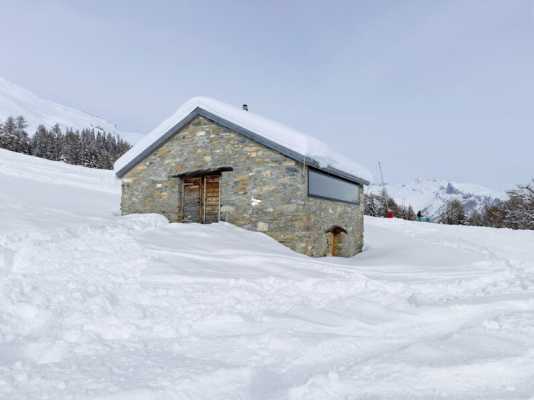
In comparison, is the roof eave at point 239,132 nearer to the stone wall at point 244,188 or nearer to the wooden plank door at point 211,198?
the stone wall at point 244,188

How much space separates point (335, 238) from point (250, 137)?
4379mm

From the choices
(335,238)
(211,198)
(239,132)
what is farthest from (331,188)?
(211,198)

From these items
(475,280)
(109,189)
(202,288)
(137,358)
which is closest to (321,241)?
(475,280)

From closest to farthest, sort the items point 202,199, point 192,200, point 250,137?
point 250,137
point 202,199
point 192,200

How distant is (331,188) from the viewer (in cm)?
1085

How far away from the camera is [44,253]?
17.1 feet

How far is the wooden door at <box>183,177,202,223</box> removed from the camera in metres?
10.7

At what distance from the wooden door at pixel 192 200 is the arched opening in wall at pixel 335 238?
4.04 meters

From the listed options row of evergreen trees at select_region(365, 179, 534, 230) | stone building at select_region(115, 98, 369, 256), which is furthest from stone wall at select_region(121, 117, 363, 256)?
row of evergreen trees at select_region(365, 179, 534, 230)

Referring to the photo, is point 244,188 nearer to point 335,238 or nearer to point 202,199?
point 202,199

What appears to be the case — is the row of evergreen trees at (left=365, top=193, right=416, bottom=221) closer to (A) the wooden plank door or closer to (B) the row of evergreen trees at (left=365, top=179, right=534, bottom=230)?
(B) the row of evergreen trees at (left=365, top=179, right=534, bottom=230)

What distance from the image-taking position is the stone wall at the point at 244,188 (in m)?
9.12

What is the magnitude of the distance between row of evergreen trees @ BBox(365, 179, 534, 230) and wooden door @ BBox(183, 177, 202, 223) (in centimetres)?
2476

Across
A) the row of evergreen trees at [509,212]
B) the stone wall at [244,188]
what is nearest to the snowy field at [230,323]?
the stone wall at [244,188]
